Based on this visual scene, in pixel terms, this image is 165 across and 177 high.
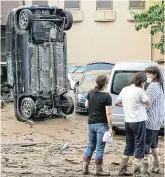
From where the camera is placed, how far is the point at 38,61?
46.9 ft

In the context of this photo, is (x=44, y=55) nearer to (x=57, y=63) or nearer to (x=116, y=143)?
(x=57, y=63)

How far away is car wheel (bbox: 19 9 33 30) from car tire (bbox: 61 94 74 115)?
2.42 meters

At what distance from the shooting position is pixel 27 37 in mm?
14000

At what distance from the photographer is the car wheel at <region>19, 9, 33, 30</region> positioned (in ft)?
44.9

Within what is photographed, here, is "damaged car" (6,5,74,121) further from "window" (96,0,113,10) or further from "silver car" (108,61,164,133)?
"window" (96,0,113,10)

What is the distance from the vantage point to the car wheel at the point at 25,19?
1367 centimetres

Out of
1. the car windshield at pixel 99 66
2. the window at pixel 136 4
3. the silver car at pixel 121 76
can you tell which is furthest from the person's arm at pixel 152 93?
the window at pixel 136 4

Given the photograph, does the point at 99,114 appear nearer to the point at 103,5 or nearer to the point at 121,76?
the point at 121,76

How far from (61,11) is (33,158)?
6747mm

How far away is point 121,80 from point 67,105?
263 cm

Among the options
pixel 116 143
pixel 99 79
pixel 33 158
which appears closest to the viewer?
pixel 99 79

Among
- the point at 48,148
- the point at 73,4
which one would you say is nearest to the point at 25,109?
the point at 48,148

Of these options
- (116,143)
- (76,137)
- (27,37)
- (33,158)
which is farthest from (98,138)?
(27,37)

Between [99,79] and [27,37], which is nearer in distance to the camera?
[99,79]
